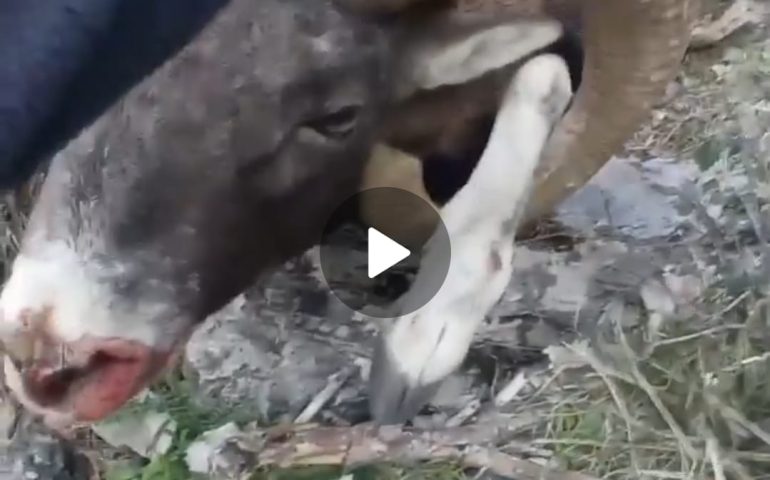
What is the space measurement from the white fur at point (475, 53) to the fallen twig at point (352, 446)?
0.25 m

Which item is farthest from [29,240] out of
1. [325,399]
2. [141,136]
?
[325,399]

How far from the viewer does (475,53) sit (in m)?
0.74

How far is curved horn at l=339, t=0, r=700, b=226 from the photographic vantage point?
0.74m

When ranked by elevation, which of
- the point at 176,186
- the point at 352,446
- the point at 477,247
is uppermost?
the point at 176,186

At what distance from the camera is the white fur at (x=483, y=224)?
75 cm

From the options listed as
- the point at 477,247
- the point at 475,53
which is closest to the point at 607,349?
the point at 477,247

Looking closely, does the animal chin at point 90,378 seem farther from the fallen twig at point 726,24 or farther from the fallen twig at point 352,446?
the fallen twig at point 726,24

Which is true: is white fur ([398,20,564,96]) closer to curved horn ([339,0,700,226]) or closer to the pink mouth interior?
curved horn ([339,0,700,226])

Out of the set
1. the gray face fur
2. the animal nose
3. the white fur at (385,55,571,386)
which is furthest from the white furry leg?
the animal nose

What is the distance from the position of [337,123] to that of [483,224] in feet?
0.43

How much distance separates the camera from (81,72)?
0.66 metres

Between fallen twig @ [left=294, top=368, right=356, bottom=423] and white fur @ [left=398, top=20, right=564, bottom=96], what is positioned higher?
white fur @ [left=398, top=20, right=564, bottom=96]

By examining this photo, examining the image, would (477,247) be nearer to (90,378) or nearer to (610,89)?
(610,89)

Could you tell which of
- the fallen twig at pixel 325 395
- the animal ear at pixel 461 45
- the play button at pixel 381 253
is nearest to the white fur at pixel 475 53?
the animal ear at pixel 461 45
